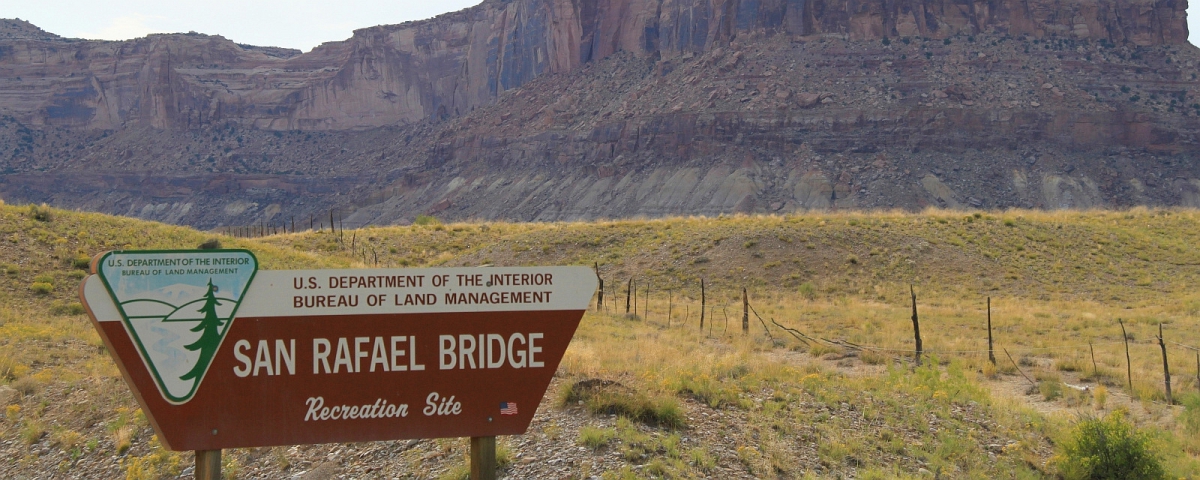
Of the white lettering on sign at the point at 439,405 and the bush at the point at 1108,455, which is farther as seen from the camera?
the bush at the point at 1108,455

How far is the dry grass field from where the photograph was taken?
9.05m

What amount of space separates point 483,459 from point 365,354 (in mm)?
1037

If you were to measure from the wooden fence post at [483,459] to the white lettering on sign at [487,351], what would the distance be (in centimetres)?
53

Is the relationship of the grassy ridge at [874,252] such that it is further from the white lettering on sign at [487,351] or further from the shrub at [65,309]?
the white lettering on sign at [487,351]

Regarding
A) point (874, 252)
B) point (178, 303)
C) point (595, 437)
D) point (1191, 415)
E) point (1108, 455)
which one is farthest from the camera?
point (874, 252)

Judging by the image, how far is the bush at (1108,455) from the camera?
29.9 ft

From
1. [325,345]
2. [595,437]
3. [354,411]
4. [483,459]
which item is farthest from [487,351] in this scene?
[595,437]

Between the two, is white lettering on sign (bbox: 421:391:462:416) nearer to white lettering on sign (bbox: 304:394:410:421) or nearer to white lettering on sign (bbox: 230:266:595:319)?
white lettering on sign (bbox: 304:394:410:421)

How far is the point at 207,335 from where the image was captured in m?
5.89

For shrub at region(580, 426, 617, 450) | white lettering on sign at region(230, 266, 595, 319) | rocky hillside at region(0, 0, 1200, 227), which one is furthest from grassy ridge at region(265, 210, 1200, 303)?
rocky hillside at region(0, 0, 1200, 227)

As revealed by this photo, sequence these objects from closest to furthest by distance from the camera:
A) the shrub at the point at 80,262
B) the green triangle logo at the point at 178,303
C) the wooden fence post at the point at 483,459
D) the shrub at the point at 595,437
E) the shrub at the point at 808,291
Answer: the green triangle logo at the point at 178,303 < the wooden fence post at the point at 483,459 < the shrub at the point at 595,437 < the shrub at the point at 80,262 < the shrub at the point at 808,291

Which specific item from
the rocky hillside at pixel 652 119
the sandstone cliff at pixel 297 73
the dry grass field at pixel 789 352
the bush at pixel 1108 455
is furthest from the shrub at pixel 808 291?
the sandstone cliff at pixel 297 73

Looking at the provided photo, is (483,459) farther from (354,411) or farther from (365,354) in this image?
(365,354)

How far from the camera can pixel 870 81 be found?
9131 cm
